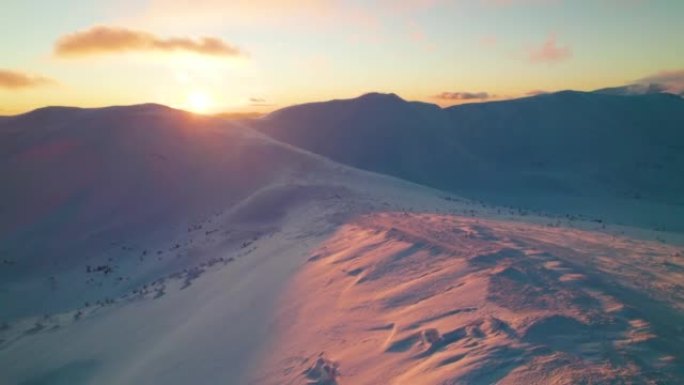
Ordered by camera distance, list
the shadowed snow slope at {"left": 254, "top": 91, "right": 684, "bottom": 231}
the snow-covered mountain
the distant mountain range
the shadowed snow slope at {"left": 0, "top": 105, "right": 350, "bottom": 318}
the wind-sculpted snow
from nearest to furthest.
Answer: the wind-sculpted snow → the snow-covered mountain → the shadowed snow slope at {"left": 0, "top": 105, "right": 350, "bottom": 318} → the shadowed snow slope at {"left": 254, "top": 91, "right": 684, "bottom": 231} → the distant mountain range

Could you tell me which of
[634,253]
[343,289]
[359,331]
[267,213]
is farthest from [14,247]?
[634,253]

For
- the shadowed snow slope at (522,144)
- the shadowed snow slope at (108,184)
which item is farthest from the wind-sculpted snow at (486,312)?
the shadowed snow slope at (522,144)

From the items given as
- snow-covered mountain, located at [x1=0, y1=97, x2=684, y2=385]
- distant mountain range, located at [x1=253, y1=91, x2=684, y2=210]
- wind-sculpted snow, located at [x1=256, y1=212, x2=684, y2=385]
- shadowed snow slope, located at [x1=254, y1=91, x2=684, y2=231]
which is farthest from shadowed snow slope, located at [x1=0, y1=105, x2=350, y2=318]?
distant mountain range, located at [x1=253, y1=91, x2=684, y2=210]

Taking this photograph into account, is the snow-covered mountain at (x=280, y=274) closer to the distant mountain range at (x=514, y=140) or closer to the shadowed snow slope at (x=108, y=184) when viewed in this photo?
the shadowed snow slope at (x=108, y=184)

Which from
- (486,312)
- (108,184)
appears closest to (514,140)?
(108,184)

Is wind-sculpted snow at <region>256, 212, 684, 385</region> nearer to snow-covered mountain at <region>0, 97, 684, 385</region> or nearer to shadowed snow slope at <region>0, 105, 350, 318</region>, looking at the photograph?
snow-covered mountain at <region>0, 97, 684, 385</region>

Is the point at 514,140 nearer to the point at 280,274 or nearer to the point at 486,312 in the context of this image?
the point at 280,274

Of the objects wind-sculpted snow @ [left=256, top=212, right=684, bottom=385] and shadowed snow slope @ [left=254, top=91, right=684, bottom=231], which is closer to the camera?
wind-sculpted snow @ [left=256, top=212, right=684, bottom=385]
